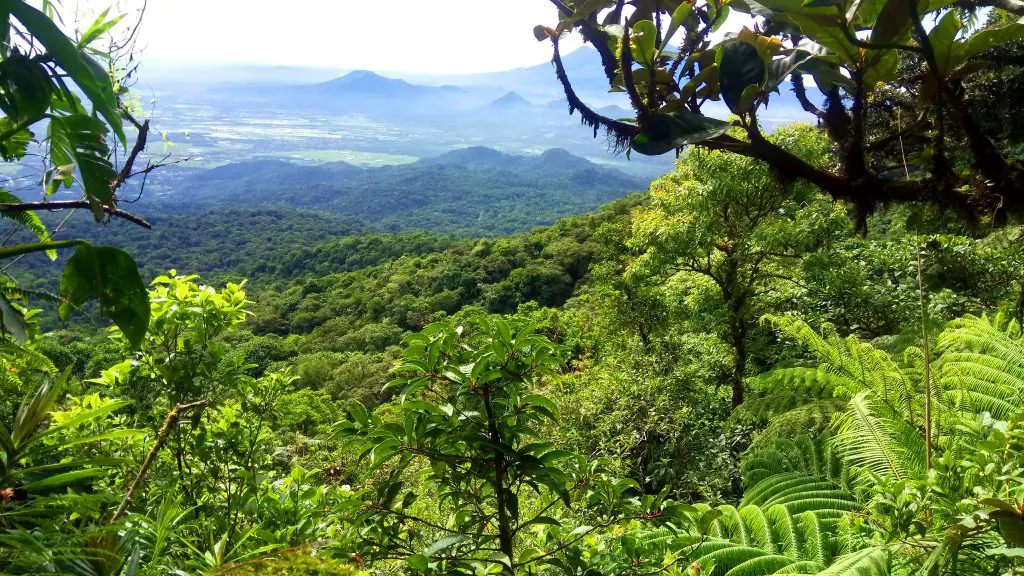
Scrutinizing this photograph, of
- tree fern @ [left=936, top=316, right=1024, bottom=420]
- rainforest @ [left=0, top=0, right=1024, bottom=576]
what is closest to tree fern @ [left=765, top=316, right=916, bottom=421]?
rainforest @ [left=0, top=0, right=1024, bottom=576]

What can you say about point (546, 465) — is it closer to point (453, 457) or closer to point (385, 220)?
point (453, 457)

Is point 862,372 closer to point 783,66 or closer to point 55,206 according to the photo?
point 783,66

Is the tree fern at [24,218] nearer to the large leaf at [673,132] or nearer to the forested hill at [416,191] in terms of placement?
the large leaf at [673,132]

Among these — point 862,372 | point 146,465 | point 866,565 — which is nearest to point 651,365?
point 862,372

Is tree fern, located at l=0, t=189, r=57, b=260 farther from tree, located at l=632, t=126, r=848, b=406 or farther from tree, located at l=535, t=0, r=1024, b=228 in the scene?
tree, located at l=632, t=126, r=848, b=406

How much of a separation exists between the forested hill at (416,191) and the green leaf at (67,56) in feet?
220

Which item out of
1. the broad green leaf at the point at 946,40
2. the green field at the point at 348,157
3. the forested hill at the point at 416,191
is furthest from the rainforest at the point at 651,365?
the green field at the point at 348,157

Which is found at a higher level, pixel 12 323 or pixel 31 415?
pixel 12 323

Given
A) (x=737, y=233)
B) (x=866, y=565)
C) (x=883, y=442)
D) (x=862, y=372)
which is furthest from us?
(x=737, y=233)

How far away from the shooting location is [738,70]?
688 millimetres

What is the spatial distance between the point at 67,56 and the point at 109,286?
0.90ft

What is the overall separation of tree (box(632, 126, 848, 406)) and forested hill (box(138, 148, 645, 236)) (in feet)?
204

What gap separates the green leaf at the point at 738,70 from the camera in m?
0.69

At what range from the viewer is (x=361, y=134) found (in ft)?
497
